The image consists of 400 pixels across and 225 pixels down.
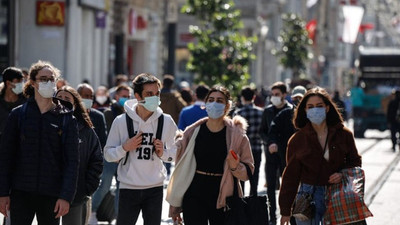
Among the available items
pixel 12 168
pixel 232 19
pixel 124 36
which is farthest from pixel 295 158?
pixel 124 36

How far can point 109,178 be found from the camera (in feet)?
47.5

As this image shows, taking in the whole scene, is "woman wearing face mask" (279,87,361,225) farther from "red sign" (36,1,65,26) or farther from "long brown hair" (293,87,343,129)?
"red sign" (36,1,65,26)

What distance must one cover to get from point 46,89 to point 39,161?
1.69ft

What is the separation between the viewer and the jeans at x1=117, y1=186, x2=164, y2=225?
31.8 ft

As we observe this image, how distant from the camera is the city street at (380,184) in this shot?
15477 mm

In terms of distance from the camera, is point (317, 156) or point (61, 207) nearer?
point (61, 207)

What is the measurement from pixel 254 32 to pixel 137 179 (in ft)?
174

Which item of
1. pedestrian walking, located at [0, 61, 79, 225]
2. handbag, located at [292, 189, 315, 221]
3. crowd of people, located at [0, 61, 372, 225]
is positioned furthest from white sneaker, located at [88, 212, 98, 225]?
pedestrian walking, located at [0, 61, 79, 225]

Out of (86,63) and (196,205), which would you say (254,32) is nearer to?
(86,63)

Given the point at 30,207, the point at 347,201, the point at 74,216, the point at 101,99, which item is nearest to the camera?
the point at 30,207

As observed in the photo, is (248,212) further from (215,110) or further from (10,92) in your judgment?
(10,92)

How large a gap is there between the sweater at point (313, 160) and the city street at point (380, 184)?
5.27 meters

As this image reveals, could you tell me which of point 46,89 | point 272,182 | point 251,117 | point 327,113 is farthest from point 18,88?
point 327,113

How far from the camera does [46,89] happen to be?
27.3 ft
